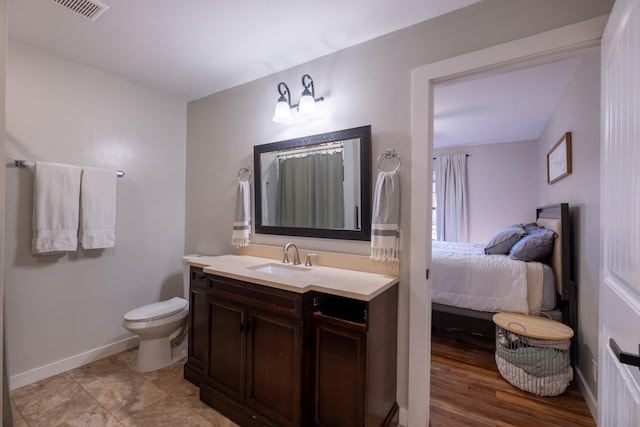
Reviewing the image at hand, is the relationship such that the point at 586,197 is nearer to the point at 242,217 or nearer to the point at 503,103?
the point at 503,103

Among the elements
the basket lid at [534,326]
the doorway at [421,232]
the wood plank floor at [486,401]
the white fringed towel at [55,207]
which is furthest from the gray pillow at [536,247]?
the white fringed towel at [55,207]

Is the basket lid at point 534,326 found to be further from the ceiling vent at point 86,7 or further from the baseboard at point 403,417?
the ceiling vent at point 86,7

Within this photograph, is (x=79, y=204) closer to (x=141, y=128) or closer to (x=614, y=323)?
(x=141, y=128)

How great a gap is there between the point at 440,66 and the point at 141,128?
2597mm

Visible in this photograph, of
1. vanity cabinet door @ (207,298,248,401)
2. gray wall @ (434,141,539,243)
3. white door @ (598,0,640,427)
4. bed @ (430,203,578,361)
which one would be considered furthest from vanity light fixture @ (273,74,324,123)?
gray wall @ (434,141,539,243)

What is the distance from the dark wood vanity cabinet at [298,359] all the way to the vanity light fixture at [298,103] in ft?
4.12

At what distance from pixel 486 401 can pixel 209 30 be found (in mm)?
3078

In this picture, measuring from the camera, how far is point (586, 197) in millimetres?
2084

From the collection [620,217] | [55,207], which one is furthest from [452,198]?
[55,207]

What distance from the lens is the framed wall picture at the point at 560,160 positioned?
2.54 metres

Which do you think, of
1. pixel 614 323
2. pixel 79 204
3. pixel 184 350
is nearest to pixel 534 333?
pixel 614 323

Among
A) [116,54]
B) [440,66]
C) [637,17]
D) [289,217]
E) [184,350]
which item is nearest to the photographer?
[637,17]

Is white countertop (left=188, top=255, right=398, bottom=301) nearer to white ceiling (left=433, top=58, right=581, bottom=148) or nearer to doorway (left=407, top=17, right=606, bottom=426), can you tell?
doorway (left=407, top=17, right=606, bottom=426)

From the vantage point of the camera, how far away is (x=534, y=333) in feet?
6.64
